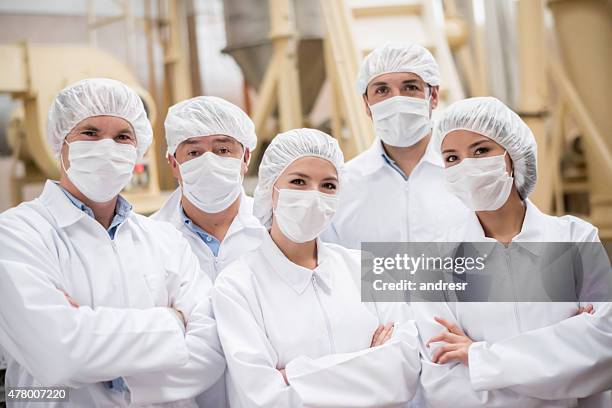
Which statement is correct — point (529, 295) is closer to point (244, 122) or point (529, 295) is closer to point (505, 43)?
point (244, 122)

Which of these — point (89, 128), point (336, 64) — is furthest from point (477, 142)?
point (336, 64)

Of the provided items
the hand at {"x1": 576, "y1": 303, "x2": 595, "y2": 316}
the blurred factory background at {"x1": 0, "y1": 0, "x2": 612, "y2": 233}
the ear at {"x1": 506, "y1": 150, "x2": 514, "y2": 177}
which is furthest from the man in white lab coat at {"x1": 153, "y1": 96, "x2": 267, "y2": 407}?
the blurred factory background at {"x1": 0, "y1": 0, "x2": 612, "y2": 233}

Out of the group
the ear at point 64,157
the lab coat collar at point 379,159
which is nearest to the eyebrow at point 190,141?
the ear at point 64,157

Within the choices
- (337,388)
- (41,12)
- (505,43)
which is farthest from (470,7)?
(337,388)

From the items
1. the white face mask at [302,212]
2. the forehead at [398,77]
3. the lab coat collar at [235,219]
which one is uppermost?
the forehead at [398,77]

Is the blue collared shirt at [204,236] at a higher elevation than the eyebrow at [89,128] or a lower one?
lower

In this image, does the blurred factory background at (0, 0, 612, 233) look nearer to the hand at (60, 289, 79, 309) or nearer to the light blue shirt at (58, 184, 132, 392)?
the light blue shirt at (58, 184, 132, 392)

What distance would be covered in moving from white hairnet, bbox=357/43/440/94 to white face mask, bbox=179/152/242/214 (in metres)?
0.57

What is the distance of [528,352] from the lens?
1.67 meters

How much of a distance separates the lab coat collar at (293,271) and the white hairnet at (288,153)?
120 millimetres

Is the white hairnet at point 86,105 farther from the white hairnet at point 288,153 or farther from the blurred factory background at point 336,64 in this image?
the blurred factory background at point 336,64

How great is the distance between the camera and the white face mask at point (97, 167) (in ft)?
5.80

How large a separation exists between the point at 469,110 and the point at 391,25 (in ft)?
6.80

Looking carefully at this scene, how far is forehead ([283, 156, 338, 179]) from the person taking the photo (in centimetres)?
180
